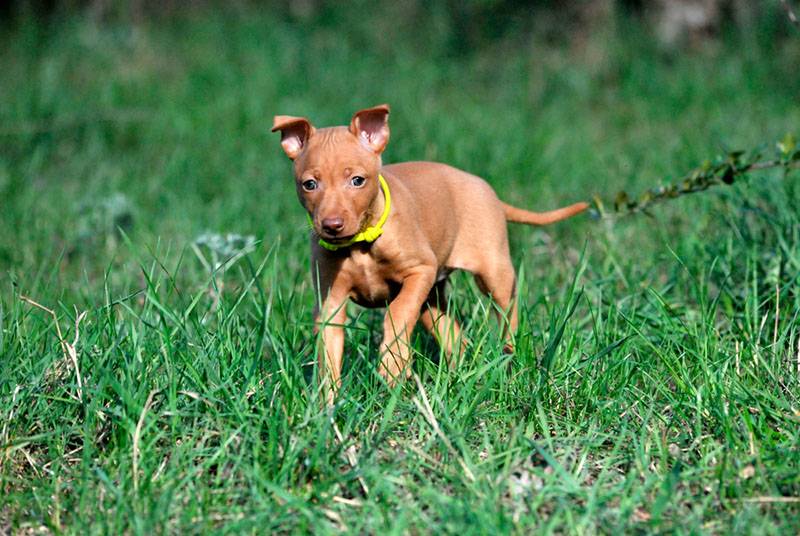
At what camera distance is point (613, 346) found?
10.5 ft

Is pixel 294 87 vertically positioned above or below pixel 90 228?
above

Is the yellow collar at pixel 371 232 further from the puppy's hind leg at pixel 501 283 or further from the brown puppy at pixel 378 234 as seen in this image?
the puppy's hind leg at pixel 501 283

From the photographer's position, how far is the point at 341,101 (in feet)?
26.9

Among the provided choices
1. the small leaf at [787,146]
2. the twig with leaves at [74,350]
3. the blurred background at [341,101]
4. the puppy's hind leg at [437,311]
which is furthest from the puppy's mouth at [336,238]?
the small leaf at [787,146]

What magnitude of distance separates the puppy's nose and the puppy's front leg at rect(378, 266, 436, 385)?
41 cm

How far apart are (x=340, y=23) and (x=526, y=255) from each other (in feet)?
20.4

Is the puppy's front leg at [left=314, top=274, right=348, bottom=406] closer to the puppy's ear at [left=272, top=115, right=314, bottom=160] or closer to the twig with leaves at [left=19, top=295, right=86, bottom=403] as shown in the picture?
the puppy's ear at [left=272, top=115, right=314, bottom=160]

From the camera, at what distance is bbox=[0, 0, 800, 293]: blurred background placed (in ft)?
19.2

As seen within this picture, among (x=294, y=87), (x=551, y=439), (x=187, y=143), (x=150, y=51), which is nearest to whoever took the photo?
(x=551, y=439)

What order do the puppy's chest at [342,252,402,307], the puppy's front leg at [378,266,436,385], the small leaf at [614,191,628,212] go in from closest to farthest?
the puppy's front leg at [378,266,436,385]
the puppy's chest at [342,252,402,307]
the small leaf at [614,191,628,212]

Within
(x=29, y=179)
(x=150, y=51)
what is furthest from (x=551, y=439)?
(x=150, y=51)

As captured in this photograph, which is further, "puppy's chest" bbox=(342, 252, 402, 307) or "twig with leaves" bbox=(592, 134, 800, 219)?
"twig with leaves" bbox=(592, 134, 800, 219)

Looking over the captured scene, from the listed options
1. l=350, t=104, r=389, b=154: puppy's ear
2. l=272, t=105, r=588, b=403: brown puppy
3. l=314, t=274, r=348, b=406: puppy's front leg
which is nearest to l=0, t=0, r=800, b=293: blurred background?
l=272, t=105, r=588, b=403: brown puppy

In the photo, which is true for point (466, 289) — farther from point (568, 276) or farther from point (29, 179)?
point (29, 179)
